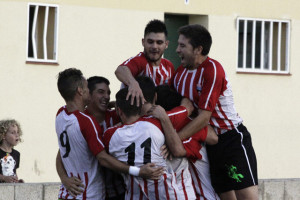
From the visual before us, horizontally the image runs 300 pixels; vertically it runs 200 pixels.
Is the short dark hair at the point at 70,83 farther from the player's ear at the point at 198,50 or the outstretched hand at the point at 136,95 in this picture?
the player's ear at the point at 198,50

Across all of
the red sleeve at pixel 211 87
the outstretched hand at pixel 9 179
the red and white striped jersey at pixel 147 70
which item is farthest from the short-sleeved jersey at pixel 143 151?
the outstretched hand at pixel 9 179

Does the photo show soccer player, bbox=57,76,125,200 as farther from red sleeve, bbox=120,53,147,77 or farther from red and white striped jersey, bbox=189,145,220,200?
red and white striped jersey, bbox=189,145,220,200

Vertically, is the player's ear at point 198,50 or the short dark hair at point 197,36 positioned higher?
the short dark hair at point 197,36

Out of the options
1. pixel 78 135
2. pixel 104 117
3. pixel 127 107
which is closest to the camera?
pixel 127 107

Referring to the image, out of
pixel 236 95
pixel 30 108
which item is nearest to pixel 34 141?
pixel 30 108

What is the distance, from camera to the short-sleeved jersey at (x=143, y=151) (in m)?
7.55

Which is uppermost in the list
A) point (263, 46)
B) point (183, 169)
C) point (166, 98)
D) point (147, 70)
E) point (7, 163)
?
point (263, 46)

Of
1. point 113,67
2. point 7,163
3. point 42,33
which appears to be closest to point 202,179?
point 7,163

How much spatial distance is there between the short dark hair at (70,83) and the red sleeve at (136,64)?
66 cm

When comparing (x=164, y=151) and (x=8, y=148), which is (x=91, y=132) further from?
(x=8, y=148)

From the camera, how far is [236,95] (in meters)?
21.0

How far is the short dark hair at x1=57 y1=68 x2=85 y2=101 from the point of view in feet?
26.0

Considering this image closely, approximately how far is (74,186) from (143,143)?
0.85 m

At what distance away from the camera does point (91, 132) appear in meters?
7.76
